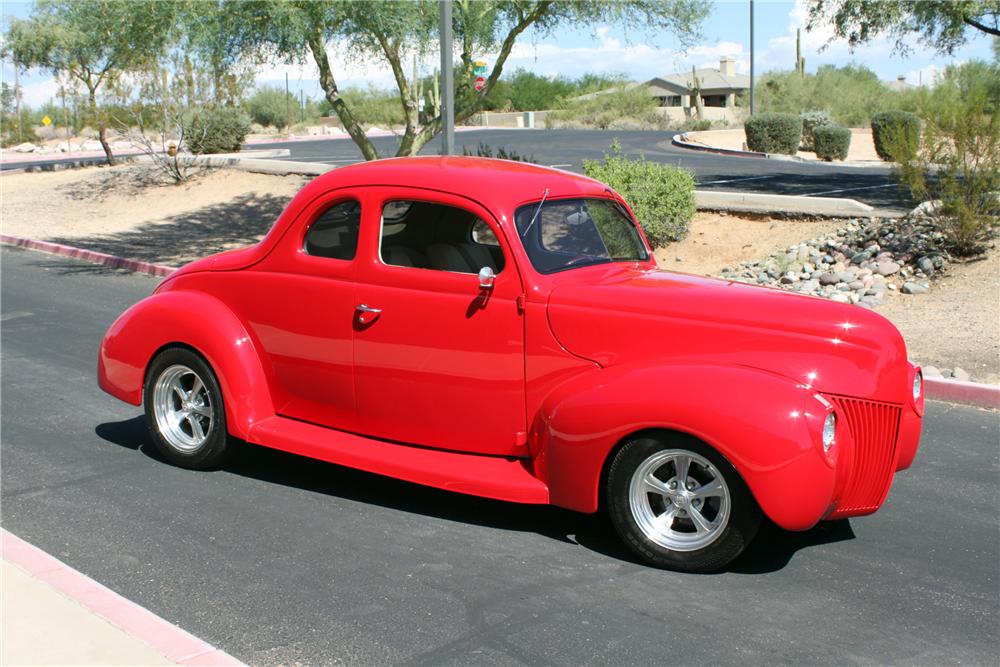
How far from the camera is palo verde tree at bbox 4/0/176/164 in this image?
15.7m

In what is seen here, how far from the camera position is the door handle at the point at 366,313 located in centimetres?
584

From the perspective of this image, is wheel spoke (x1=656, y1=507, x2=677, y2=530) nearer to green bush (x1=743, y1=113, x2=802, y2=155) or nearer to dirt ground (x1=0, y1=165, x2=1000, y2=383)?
dirt ground (x1=0, y1=165, x2=1000, y2=383)

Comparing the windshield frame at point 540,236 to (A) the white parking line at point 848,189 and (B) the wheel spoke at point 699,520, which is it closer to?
(B) the wheel spoke at point 699,520

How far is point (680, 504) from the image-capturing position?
499 cm

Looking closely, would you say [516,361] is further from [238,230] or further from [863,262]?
[238,230]

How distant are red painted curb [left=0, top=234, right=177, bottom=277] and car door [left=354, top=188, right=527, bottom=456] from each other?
9.58m

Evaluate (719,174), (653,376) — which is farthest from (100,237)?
(653,376)

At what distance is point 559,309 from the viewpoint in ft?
17.6

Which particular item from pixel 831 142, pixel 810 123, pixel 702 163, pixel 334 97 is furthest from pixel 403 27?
pixel 810 123

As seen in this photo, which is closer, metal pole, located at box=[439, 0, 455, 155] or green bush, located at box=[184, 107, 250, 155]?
metal pole, located at box=[439, 0, 455, 155]

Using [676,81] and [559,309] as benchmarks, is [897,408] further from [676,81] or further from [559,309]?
[676,81]

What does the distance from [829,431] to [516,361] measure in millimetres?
1607

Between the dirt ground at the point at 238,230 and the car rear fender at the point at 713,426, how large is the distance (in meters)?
5.15

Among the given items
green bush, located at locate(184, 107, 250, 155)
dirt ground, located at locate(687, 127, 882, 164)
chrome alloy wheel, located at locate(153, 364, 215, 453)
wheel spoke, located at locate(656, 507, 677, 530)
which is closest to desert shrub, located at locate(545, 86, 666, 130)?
dirt ground, located at locate(687, 127, 882, 164)
